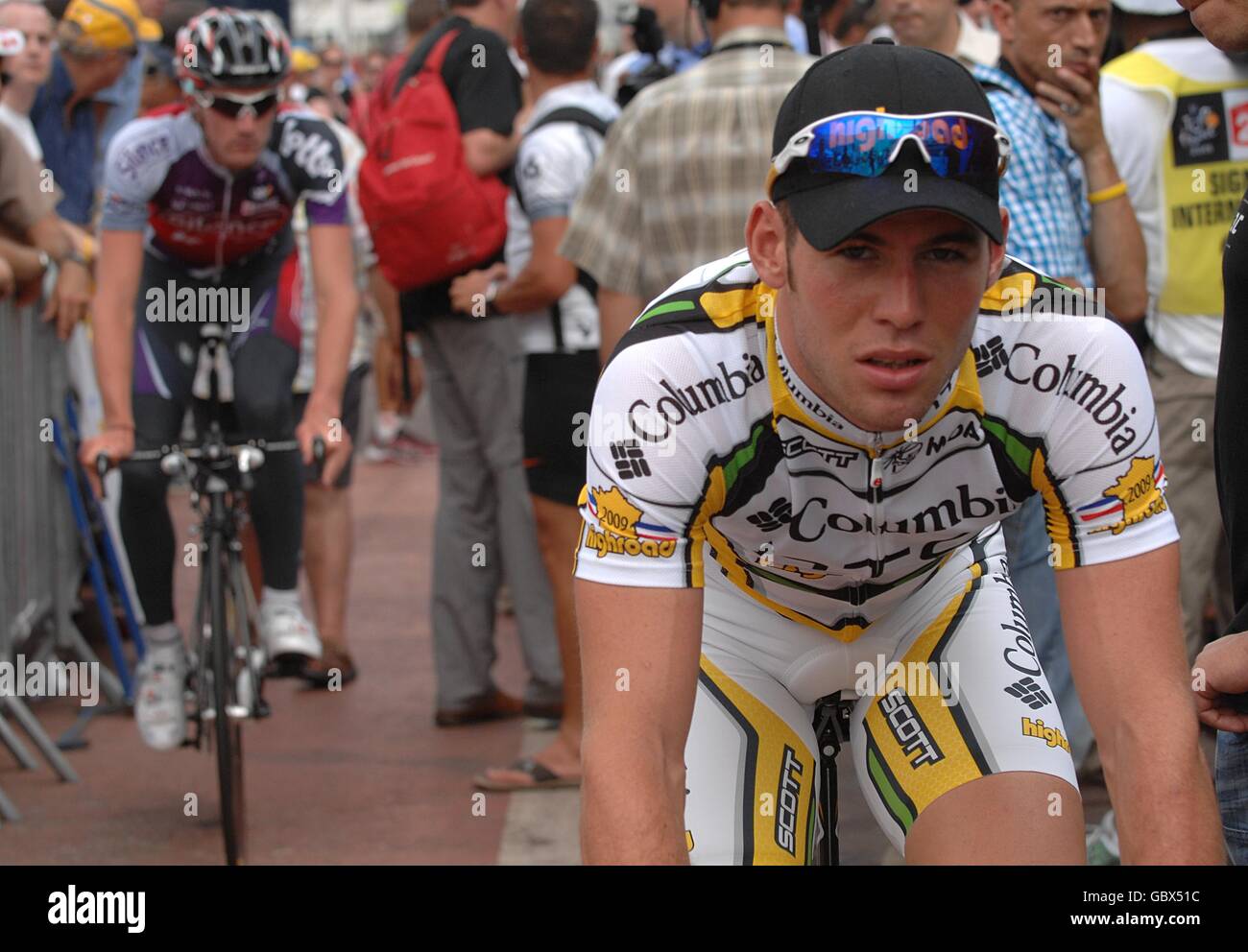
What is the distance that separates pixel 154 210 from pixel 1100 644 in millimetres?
4365

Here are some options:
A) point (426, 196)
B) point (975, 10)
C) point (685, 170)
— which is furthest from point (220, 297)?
point (975, 10)

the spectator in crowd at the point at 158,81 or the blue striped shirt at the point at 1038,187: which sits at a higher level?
the spectator in crowd at the point at 158,81

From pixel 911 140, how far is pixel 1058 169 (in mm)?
2823

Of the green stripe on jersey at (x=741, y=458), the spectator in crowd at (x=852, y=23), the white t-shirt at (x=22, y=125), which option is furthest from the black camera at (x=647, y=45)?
the green stripe on jersey at (x=741, y=458)

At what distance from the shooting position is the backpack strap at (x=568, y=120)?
6.66 m

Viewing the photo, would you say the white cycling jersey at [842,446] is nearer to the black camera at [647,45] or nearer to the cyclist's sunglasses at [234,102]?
the cyclist's sunglasses at [234,102]

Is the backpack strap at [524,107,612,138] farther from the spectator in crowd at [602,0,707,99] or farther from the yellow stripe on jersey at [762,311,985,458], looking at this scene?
the yellow stripe on jersey at [762,311,985,458]

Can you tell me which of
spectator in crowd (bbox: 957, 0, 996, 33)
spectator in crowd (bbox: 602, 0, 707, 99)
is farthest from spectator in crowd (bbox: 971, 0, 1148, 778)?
spectator in crowd (bbox: 957, 0, 996, 33)

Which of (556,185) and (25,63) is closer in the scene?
(556,185)

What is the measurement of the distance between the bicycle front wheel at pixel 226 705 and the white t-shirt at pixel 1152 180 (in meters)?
3.09

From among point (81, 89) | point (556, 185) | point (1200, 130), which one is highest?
point (81, 89)

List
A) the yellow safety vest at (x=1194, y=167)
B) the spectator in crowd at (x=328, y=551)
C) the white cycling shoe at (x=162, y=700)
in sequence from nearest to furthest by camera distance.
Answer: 1. the yellow safety vest at (x=1194, y=167)
2. the white cycling shoe at (x=162, y=700)
3. the spectator in crowd at (x=328, y=551)

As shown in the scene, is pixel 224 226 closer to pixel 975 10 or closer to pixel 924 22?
pixel 924 22

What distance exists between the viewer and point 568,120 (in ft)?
21.9
